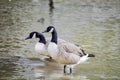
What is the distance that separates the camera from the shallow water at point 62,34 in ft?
41.4

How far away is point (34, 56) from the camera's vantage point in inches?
575

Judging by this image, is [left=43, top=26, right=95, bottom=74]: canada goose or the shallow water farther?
the shallow water

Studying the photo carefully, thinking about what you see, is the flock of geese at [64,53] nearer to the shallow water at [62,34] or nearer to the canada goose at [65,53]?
the canada goose at [65,53]

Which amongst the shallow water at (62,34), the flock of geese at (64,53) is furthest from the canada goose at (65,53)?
the shallow water at (62,34)

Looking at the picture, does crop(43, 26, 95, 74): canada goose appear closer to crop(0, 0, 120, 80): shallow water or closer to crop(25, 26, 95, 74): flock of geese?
crop(25, 26, 95, 74): flock of geese

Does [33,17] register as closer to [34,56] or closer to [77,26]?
[77,26]

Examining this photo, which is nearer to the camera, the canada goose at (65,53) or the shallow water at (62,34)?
the canada goose at (65,53)

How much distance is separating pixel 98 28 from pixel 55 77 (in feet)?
27.6

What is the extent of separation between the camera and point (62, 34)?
60.6ft

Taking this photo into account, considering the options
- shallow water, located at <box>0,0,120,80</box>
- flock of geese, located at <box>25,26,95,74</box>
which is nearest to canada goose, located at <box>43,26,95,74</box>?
flock of geese, located at <box>25,26,95,74</box>

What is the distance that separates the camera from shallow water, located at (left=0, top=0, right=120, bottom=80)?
12633 millimetres

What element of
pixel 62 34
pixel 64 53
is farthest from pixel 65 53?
pixel 62 34

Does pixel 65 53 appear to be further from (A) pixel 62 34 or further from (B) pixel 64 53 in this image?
(A) pixel 62 34

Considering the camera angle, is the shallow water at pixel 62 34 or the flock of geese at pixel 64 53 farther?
the shallow water at pixel 62 34
